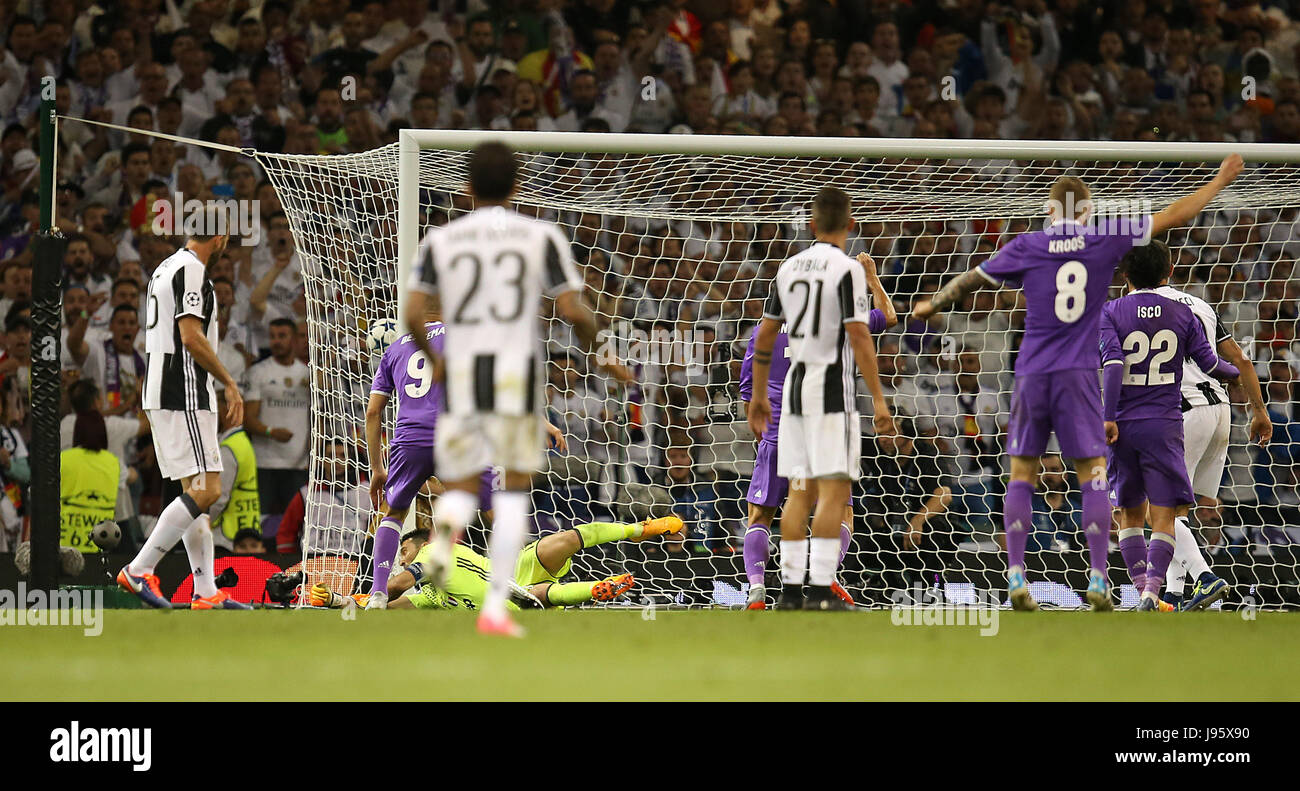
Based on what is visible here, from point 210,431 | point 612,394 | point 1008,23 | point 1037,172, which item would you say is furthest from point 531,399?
point 1008,23

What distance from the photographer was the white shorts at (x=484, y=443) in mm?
4773

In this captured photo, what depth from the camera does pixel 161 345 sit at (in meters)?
7.70

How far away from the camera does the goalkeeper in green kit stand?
8312 mm

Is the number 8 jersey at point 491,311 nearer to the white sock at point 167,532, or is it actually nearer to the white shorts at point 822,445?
the white shorts at point 822,445

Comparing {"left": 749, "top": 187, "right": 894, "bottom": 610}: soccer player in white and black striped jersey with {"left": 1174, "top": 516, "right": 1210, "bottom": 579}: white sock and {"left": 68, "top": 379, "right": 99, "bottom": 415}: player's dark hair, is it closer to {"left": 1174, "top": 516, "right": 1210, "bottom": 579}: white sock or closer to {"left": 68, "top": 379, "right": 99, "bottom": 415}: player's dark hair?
{"left": 1174, "top": 516, "right": 1210, "bottom": 579}: white sock

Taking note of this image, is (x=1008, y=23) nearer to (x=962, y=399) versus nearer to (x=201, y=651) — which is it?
(x=962, y=399)

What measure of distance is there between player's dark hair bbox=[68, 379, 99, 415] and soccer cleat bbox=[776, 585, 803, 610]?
17.9 feet

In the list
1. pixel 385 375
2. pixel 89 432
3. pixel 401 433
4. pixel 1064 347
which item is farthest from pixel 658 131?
pixel 1064 347

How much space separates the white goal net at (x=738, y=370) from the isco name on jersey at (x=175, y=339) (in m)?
1.68

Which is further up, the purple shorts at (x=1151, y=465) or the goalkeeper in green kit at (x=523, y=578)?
the purple shorts at (x=1151, y=465)

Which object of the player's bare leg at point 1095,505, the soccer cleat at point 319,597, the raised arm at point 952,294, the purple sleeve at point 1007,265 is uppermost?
the purple sleeve at point 1007,265

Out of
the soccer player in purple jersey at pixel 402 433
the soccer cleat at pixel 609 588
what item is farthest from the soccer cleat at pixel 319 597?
the soccer cleat at pixel 609 588

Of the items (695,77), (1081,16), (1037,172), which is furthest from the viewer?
(1081,16)

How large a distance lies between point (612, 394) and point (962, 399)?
104 inches
